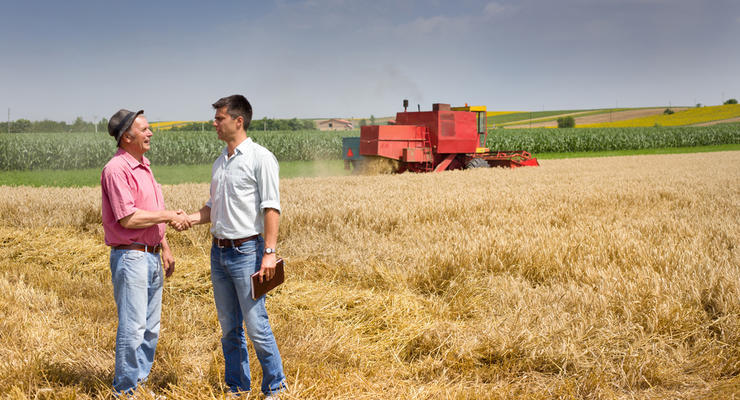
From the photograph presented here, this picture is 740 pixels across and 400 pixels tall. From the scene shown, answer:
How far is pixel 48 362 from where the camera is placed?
376cm

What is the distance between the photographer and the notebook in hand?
3.03 meters

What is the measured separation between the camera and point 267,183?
3043mm

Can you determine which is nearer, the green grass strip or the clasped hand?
the clasped hand

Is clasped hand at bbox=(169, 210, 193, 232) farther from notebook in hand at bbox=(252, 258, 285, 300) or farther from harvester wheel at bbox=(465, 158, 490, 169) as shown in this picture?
harvester wheel at bbox=(465, 158, 490, 169)

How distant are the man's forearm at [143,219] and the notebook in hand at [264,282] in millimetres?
670

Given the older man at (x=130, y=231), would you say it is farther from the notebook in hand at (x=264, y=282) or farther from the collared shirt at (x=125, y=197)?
the notebook in hand at (x=264, y=282)

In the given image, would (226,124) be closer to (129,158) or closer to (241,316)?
(129,158)

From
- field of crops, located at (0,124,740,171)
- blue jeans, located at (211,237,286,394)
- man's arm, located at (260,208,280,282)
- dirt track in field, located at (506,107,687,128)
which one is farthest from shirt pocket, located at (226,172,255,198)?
dirt track in field, located at (506,107,687,128)

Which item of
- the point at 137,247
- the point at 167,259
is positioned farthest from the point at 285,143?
the point at 137,247

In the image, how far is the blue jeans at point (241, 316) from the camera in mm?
3084

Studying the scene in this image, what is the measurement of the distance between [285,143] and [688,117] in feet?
210

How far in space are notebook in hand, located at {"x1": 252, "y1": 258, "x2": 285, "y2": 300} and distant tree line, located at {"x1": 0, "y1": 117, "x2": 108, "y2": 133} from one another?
3071cm

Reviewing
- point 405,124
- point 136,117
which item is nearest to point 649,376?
point 136,117

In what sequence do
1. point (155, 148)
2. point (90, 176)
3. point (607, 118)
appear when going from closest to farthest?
point (90, 176)
point (155, 148)
point (607, 118)
